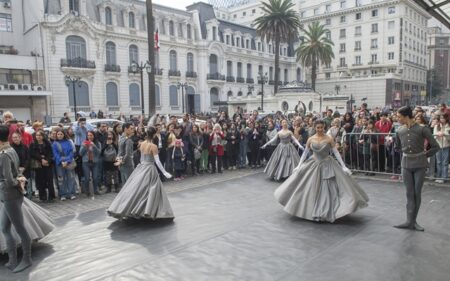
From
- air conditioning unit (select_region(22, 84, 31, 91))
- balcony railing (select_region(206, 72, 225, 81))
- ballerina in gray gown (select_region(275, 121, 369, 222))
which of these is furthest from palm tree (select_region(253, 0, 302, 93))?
ballerina in gray gown (select_region(275, 121, 369, 222))

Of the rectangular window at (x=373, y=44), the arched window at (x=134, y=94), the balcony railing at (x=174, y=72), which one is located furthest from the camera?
the rectangular window at (x=373, y=44)

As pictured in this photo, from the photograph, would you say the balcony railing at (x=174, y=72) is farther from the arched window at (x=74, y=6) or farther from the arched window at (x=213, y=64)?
the arched window at (x=74, y=6)

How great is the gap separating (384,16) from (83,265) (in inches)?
Answer: 2739

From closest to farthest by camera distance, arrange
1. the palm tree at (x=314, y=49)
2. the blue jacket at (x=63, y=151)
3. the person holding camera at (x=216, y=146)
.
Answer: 1. the blue jacket at (x=63, y=151)
2. the person holding camera at (x=216, y=146)
3. the palm tree at (x=314, y=49)

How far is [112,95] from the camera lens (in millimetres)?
41312

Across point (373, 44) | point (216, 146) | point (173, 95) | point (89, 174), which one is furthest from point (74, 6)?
point (373, 44)

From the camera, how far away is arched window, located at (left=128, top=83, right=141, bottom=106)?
4303cm

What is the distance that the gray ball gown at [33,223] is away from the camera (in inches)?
216

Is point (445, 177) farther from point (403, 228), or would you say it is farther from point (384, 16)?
point (384, 16)

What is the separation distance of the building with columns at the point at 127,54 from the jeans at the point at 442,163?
2091 cm

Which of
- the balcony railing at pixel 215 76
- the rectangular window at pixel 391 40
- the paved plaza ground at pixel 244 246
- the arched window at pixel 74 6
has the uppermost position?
the rectangular window at pixel 391 40

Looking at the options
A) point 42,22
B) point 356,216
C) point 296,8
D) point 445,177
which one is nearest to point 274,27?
point 42,22

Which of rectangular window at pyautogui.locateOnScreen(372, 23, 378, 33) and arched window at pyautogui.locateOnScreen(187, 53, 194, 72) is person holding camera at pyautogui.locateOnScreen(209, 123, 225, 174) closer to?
arched window at pyautogui.locateOnScreen(187, 53, 194, 72)

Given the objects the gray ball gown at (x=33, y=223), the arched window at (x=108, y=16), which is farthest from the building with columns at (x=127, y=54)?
the gray ball gown at (x=33, y=223)
